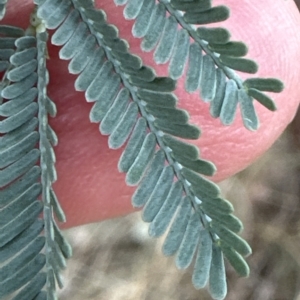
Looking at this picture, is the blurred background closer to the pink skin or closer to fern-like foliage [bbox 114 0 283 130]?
the pink skin

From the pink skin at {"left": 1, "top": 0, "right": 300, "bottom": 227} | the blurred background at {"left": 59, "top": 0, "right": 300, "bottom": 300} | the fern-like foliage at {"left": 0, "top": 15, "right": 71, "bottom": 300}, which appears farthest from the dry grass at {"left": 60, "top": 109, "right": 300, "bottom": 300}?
the fern-like foliage at {"left": 0, "top": 15, "right": 71, "bottom": 300}

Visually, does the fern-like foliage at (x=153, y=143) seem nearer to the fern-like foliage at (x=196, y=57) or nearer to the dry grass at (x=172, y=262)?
the fern-like foliage at (x=196, y=57)

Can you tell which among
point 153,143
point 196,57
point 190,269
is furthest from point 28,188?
point 190,269

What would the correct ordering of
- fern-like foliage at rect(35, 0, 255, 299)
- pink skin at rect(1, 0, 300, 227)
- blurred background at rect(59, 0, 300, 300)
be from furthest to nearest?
1. blurred background at rect(59, 0, 300, 300)
2. pink skin at rect(1, 0, 300, 227)
3. fern-like foliage at rect(35, 0, 255, 299)

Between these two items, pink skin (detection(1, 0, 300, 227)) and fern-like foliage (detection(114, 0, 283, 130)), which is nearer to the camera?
fern-like foliage (detection(114, 0, 283, 130))

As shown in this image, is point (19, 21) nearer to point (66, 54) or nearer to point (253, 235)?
point (66, 54)

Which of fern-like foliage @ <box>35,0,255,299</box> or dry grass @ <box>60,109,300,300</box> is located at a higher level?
fern-like foliage @ <box>35,0,255,299</box>

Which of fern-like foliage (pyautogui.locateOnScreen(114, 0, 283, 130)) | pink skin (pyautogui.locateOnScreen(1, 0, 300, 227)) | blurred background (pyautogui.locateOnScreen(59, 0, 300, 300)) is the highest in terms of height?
fern-like foliage (pyautogui.locateOnScreen(114, 0, 283, 130))
